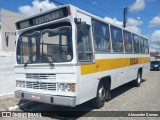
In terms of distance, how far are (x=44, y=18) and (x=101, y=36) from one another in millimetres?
2155

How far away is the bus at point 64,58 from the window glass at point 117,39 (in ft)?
1.33

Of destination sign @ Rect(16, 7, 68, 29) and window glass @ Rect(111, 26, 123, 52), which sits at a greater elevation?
destination sign @ Rect(16, 7, 68, 29)

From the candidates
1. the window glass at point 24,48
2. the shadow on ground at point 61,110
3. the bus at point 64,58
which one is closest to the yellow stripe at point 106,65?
the bus at point 64,58

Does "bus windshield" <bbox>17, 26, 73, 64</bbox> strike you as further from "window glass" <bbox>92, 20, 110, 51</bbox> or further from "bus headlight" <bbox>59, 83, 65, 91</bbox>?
"window glass" <bbox>92, 20, 110, 51</bbox>

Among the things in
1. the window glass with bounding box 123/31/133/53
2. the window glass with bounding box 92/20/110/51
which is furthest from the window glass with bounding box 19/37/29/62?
the window glass with bounding box 123/31/133/53

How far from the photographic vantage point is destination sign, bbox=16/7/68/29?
629 centimetres

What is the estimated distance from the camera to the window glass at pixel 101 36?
738 centimetres

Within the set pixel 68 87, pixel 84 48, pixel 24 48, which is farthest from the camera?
pixel 24 48

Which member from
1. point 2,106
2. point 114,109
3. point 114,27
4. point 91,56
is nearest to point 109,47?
point 114,27

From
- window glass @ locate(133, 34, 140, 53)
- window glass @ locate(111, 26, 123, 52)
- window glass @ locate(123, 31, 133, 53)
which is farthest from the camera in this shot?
window glass @ locate(133, 34, 140, 53)

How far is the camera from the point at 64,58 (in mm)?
6277

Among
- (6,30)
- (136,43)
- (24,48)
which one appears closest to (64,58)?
(24,48)

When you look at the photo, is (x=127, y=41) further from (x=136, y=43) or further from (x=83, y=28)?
(x=83, y=28)

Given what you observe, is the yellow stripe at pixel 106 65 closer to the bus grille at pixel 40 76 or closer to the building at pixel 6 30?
the bus grille at pixel 40 76
